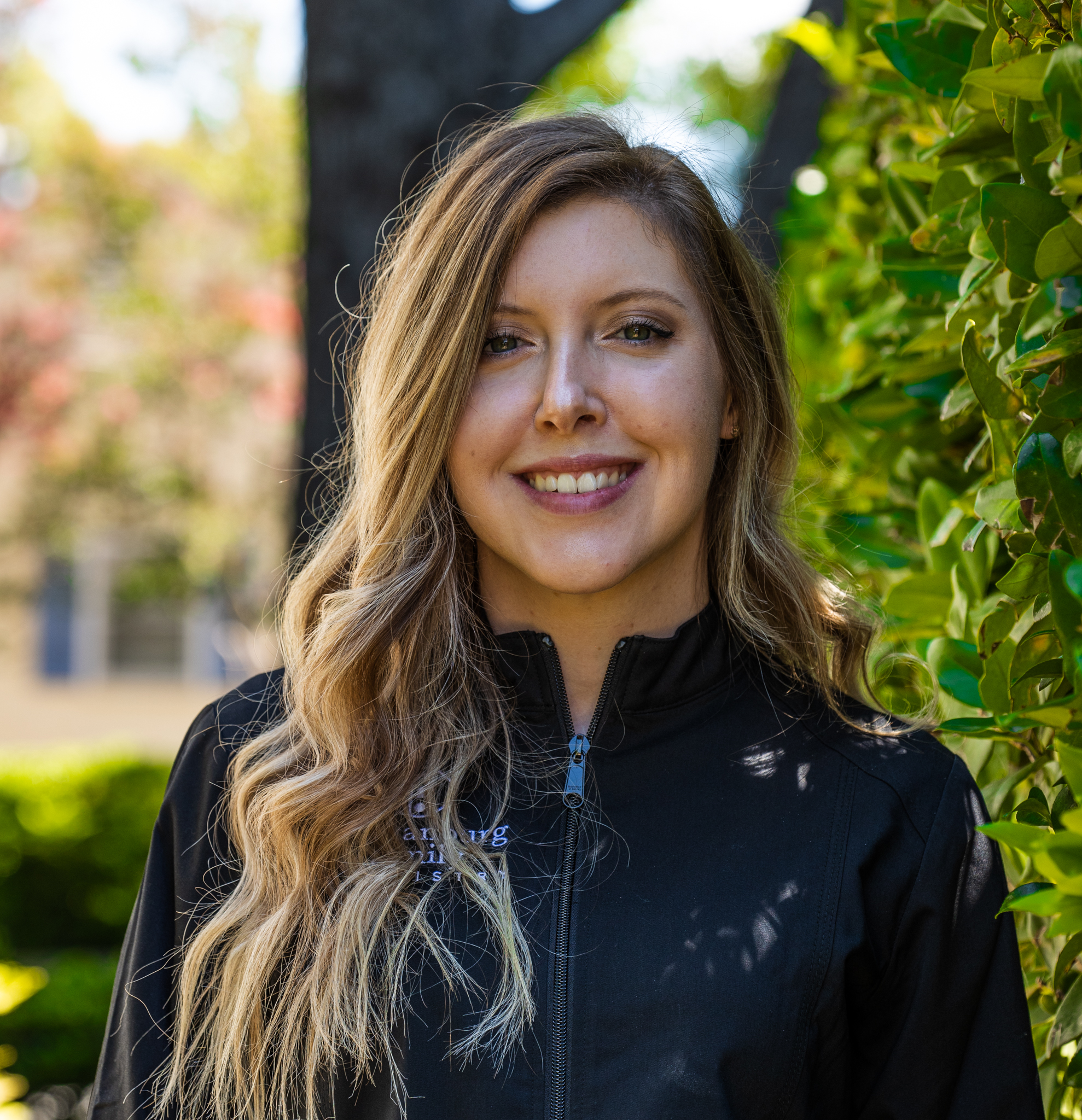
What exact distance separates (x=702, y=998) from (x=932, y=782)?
467 millimetres

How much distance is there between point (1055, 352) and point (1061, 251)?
0.13 metres

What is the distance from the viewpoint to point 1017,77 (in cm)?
134

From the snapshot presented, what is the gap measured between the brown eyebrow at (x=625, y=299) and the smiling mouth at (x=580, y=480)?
0.82 ft

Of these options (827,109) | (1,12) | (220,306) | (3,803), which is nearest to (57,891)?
(3,803)

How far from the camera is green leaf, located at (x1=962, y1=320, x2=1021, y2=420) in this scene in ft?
4.83

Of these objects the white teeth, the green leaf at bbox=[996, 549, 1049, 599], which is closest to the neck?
the white teeth

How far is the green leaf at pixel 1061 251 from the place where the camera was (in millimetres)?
1290

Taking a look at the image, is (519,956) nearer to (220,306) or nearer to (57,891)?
(57,891)

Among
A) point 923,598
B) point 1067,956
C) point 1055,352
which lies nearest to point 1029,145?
point 1055,352

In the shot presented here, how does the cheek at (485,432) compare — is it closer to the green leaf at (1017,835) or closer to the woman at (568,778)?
the woman at (568,778)

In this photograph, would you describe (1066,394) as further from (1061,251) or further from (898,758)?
(898,758)

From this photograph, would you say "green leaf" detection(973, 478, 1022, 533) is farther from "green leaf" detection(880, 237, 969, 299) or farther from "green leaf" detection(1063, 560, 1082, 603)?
"green leaf" detection(880, 237, 969, 299)

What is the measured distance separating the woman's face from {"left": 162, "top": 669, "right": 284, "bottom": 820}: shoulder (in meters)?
0.49

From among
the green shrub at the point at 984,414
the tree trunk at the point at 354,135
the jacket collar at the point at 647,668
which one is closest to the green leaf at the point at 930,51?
the green shrub at the point at 984,414
